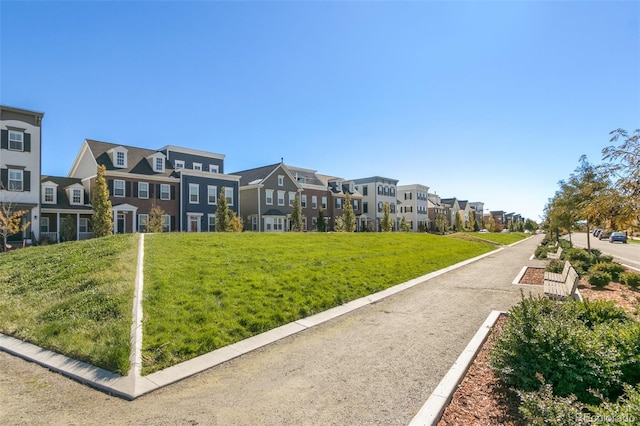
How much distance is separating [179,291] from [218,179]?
101ft

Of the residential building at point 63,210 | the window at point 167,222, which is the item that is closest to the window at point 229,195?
the window at point 167,222

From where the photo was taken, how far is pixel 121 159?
3212 centimetres

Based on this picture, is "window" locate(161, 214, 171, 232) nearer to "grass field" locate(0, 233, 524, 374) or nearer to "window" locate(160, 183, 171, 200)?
"window" locate(160, 183, 171, 200)

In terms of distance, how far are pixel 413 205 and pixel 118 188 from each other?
55786mm

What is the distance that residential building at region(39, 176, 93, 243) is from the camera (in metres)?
28.2

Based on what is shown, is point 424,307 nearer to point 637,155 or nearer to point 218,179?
point 637,155

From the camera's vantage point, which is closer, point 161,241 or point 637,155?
point 637,155

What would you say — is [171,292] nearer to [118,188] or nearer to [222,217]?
[222,217]

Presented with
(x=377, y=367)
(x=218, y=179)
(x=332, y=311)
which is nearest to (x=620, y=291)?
(x=332, y=311)

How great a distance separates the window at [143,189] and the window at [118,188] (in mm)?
1439

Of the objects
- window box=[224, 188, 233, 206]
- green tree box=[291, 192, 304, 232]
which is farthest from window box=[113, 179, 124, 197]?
green tree box=[291, 192, 304, 232]

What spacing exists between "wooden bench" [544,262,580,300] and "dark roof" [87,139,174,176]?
3303 centimetres

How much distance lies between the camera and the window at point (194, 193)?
35.5 metres

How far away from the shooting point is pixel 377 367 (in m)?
5.36
